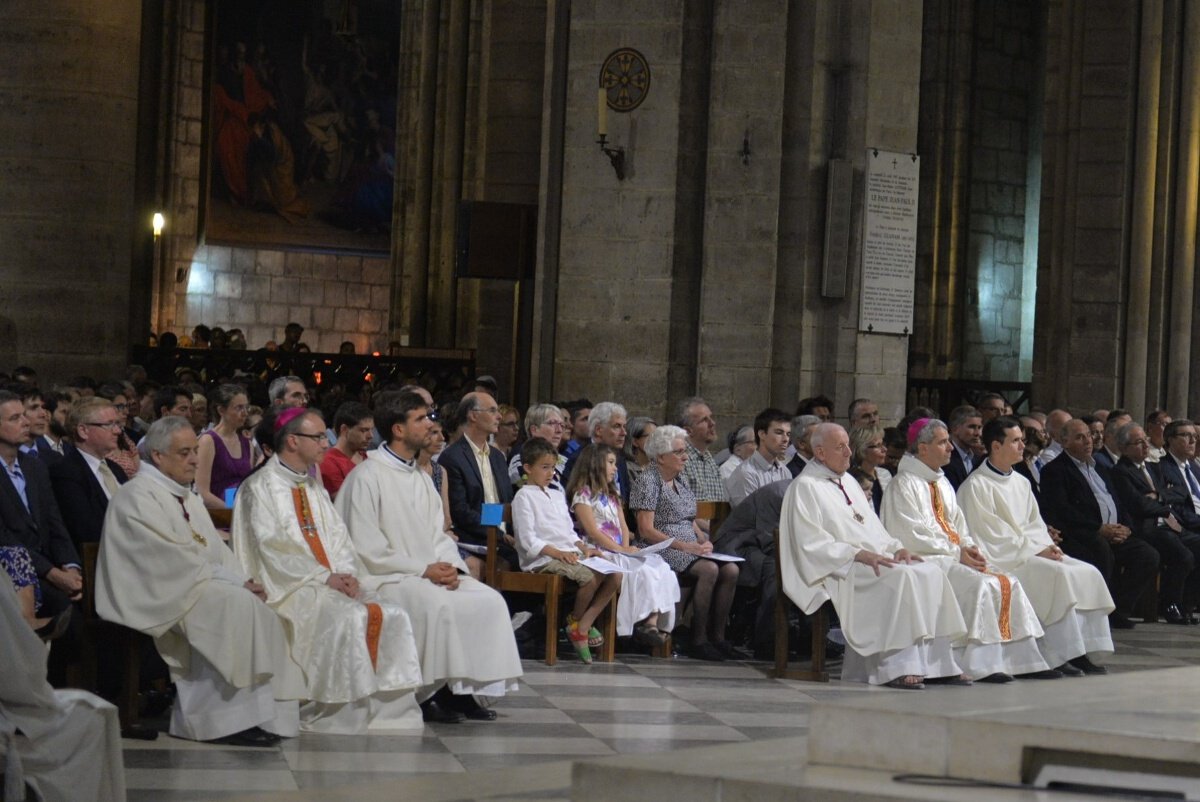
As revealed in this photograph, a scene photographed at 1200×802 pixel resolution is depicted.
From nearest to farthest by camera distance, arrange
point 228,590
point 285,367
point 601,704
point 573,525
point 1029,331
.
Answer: point 228,590 → point 601,704 → point 573,525 → point 285,367 → point 1029,331

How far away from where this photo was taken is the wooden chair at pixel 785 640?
10125mm

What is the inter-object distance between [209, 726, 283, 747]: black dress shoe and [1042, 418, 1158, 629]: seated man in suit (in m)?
7.13

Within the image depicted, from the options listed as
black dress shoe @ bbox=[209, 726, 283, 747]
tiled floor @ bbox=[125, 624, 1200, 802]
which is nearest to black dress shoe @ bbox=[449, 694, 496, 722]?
tiled floor @ bbox=[125, 624, 1200, 802]

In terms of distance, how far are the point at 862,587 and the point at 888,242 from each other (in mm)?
4740

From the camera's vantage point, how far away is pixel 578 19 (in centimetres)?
1380

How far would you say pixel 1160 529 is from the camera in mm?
14039

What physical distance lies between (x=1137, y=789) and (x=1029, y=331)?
1959 centimetres

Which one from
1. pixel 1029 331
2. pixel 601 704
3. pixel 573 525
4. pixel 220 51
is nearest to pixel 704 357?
pixel 573 525

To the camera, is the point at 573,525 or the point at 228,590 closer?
the point at 228,590

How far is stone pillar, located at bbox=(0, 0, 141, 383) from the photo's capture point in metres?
15.2

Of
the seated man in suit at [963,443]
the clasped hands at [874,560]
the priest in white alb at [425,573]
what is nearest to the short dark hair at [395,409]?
the priest in white alb at [425,573]

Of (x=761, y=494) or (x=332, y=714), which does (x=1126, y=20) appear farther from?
(x=332, y=714)

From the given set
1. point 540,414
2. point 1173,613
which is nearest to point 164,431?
point 540,414

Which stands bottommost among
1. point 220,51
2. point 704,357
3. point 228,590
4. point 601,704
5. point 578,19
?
point 601,704
